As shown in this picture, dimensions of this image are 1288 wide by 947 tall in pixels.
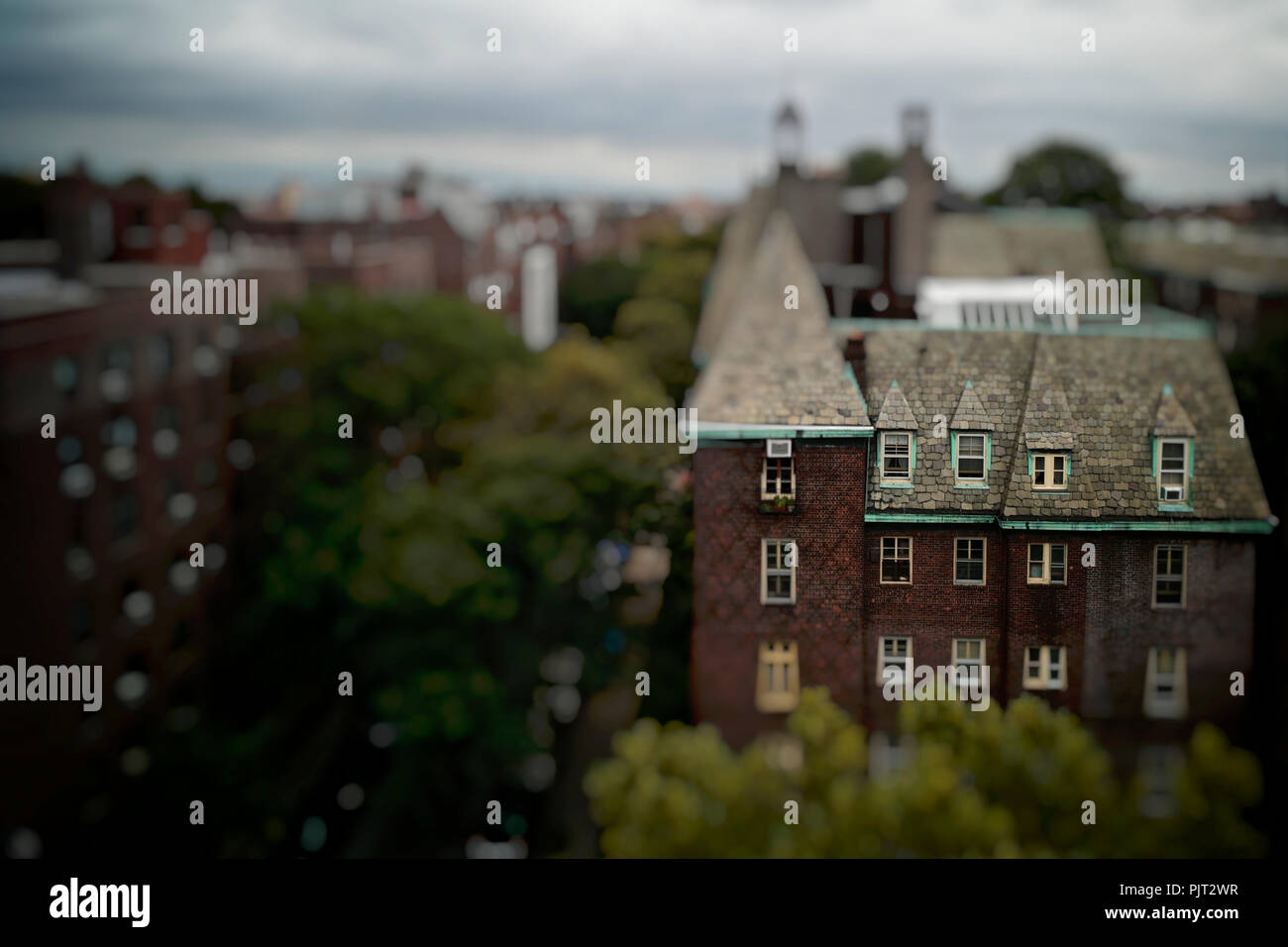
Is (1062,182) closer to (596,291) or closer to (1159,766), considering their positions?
(1159,766)

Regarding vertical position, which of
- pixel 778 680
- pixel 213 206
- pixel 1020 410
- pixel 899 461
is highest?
pixel 213 206

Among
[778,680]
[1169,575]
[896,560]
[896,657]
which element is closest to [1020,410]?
[896,560]

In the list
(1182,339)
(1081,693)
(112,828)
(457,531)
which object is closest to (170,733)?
(112,828)

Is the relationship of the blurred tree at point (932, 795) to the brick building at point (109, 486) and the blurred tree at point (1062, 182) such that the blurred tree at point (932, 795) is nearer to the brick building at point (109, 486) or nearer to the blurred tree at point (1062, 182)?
the blurred tree at point (1062, 182)

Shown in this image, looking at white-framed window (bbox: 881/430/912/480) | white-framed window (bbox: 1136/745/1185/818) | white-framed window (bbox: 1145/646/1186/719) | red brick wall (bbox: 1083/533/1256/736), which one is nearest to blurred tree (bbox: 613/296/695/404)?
white-framed window (bbox: 881/430/912/480)

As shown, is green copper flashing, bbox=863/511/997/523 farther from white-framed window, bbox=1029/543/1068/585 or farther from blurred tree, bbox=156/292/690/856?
blurred tree, bbox=156/292/690/856
